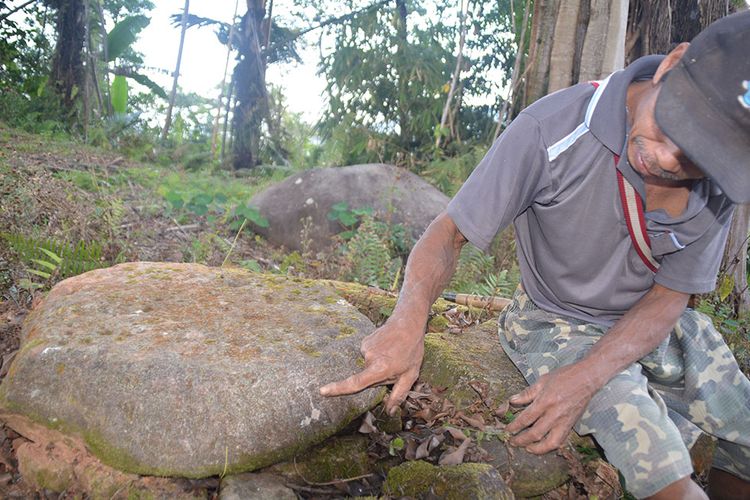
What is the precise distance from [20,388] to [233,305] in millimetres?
877

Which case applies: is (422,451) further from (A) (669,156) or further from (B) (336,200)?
(B) (336,200)

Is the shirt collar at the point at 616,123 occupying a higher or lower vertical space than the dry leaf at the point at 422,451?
higher

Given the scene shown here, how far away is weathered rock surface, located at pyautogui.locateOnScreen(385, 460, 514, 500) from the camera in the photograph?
1842 mm

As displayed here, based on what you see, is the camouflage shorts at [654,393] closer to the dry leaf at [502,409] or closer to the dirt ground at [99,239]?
the dry leaf at [502,409]

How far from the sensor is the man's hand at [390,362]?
6.25ft

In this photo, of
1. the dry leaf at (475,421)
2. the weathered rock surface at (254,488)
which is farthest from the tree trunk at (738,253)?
the weathered rock surface at (254,488)

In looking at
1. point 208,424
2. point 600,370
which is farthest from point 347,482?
point 600,370

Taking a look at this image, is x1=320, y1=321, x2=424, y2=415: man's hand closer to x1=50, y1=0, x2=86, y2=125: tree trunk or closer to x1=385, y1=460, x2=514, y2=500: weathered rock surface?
x1=385, y1=460, x2=514, y2=500: weathered rock surface

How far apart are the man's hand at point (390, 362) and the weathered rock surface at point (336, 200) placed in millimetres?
4252

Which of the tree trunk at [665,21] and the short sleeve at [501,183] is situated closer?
the short sleeve at [501,183]

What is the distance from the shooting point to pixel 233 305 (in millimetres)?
2557

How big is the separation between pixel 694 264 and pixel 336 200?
15.8ft

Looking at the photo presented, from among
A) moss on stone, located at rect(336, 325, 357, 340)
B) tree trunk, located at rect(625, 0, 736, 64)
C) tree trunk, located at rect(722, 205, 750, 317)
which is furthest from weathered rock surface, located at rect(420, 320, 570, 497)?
tree trunk, located at rect(625, 0, 736, 64)

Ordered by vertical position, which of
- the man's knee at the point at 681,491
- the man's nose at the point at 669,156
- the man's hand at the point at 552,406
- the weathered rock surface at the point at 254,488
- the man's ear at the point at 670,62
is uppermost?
the man's ear at the point at 670,62
